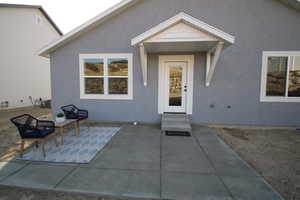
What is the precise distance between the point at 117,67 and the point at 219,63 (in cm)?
405

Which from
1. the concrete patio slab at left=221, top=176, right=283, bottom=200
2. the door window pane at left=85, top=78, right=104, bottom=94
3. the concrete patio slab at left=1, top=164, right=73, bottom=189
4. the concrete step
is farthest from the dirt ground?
the door window pane at left=85, top=78, right=104, bottom=94

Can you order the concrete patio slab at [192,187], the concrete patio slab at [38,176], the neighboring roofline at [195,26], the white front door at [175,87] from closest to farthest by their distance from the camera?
the concrete patio slab at [192,187] < the concrete patio slab at [38,176] < the neighboring roofline at [195,26] < the white front door at [175,87]

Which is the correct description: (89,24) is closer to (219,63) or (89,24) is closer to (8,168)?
(8,168)

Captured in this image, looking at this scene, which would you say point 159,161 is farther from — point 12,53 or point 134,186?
point 12,53

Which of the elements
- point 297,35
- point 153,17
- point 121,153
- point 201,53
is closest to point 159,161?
point 121,153

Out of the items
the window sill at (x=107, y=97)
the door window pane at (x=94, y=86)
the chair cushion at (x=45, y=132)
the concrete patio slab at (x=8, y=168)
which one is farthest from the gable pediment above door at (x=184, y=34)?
the concrete patio slab at (x=8, y=168)

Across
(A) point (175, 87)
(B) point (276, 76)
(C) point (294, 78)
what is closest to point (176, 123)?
(A) point (175, 87)

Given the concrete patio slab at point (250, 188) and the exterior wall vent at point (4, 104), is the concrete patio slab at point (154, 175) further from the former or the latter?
the exterior wall vent at point (4, 104)

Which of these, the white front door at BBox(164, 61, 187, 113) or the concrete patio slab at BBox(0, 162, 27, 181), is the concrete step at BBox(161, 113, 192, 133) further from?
the concrete patio slab at BBox(0, 162, 27, 181)

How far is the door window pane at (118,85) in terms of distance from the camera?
6020 mm

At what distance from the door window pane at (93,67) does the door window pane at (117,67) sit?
35cm

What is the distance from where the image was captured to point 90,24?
18.3 ft

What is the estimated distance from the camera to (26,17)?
980cm

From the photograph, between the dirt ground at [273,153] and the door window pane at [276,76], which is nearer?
the dirt ground at [273,153]
